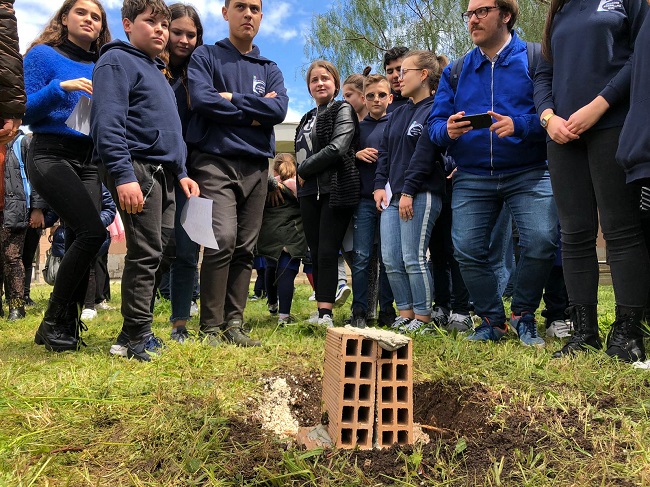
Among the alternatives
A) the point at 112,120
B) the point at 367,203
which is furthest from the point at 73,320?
the point at 367,203

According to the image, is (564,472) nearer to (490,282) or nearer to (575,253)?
(575,253)

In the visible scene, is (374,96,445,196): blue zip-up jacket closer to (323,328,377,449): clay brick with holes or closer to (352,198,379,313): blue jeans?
(352,198,379,313): blue jeans

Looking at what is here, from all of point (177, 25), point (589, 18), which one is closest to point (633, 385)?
point (589, 18)

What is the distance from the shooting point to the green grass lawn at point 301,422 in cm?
181

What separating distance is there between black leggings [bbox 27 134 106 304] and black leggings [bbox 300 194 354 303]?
176cm

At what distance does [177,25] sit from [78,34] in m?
0.67

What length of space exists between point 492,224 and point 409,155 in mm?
882

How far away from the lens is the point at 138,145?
3.43m

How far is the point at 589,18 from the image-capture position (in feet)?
10.00

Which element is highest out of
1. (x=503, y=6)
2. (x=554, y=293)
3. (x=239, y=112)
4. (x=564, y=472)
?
(x=503, y=6)

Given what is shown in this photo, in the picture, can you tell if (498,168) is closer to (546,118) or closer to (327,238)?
(546,118)

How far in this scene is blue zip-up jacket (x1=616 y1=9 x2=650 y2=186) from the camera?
259cm

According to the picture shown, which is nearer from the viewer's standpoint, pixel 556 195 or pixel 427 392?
pixel 427 392

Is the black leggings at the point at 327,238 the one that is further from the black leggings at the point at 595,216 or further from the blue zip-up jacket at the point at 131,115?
the black leggings at the point at 595,216
